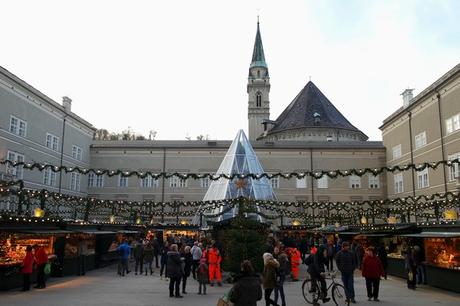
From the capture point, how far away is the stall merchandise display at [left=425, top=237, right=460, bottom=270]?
14.9 m

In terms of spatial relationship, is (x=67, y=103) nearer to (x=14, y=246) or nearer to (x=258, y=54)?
(x=14, y=246)

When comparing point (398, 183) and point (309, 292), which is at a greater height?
point (398, 183)

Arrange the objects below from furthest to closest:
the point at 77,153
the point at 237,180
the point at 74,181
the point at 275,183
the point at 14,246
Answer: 1. the point at 275,183
2. the point at 77,153
3. the point at 74,181
4. the point at 237,180
5. the point at 14,246

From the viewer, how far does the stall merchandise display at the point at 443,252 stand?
14.9m

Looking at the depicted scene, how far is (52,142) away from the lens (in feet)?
147

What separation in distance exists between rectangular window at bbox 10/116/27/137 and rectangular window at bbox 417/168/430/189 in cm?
3614

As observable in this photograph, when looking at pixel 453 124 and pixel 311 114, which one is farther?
pixel 311 114

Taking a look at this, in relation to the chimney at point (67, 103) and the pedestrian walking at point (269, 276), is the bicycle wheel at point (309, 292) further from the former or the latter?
the chimney at point (67, 103)

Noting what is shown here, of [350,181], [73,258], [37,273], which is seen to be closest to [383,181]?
[350,181]

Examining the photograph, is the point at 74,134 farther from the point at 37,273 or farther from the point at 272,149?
the point at 37,273

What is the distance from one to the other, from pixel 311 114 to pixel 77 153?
111 feet

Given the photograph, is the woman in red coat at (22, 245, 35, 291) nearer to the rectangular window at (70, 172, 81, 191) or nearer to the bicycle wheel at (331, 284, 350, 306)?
the bicycle wheel at (331, 284, 350, 306)

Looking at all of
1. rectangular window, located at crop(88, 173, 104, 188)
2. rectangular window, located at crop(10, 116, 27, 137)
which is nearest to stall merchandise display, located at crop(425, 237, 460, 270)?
rectangular window, located at crop(10, 116, 27, 137)

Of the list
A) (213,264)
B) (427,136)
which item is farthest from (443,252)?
(427,136)
